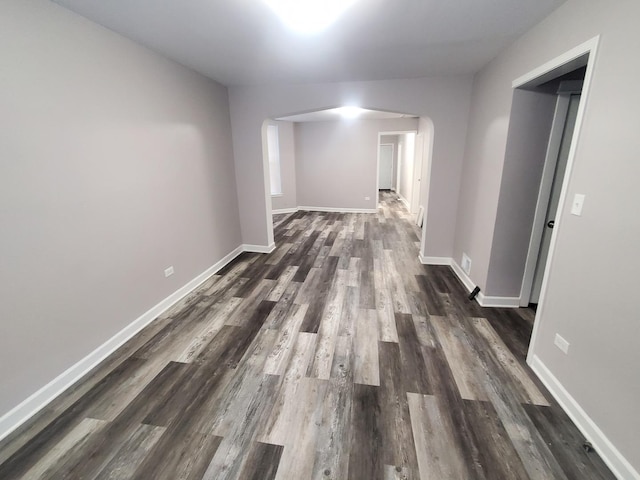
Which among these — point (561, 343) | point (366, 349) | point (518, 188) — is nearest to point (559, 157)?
point (518, 188)

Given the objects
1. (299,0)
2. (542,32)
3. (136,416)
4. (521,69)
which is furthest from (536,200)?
(136,416)

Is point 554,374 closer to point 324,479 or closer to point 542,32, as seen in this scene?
point 324,479

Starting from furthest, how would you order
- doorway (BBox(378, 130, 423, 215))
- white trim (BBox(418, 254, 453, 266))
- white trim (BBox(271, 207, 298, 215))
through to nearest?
white trim (BBox(271, 207, 298, 215)), doorway (BBox(378, 130, 423, 215)), white trim (BBox(418, 254, 453, 266))

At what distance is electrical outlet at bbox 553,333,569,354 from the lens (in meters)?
1.78

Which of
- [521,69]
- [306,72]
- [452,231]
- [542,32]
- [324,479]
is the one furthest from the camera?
[452,231]

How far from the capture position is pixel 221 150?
3.91 meters

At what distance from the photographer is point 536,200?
8.78 ft

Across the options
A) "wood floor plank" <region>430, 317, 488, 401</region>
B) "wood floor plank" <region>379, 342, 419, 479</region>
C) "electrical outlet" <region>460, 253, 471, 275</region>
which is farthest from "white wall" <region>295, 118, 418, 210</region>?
"wood floor plank" <region>379, 342, 419, 479</region>

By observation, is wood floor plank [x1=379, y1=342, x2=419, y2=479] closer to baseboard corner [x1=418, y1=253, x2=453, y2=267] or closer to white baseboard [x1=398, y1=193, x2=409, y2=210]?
baseboard corner [x1=418, y1=253, x2=453, y2=267]

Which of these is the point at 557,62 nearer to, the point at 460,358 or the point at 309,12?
the point at 309,12

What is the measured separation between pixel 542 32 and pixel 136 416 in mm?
3869

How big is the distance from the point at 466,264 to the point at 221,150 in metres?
3.63

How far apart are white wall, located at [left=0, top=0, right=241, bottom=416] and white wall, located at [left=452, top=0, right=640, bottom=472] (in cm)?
329

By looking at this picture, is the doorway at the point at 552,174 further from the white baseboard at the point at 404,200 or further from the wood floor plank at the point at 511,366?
the white baseboard at the point at 404,200
